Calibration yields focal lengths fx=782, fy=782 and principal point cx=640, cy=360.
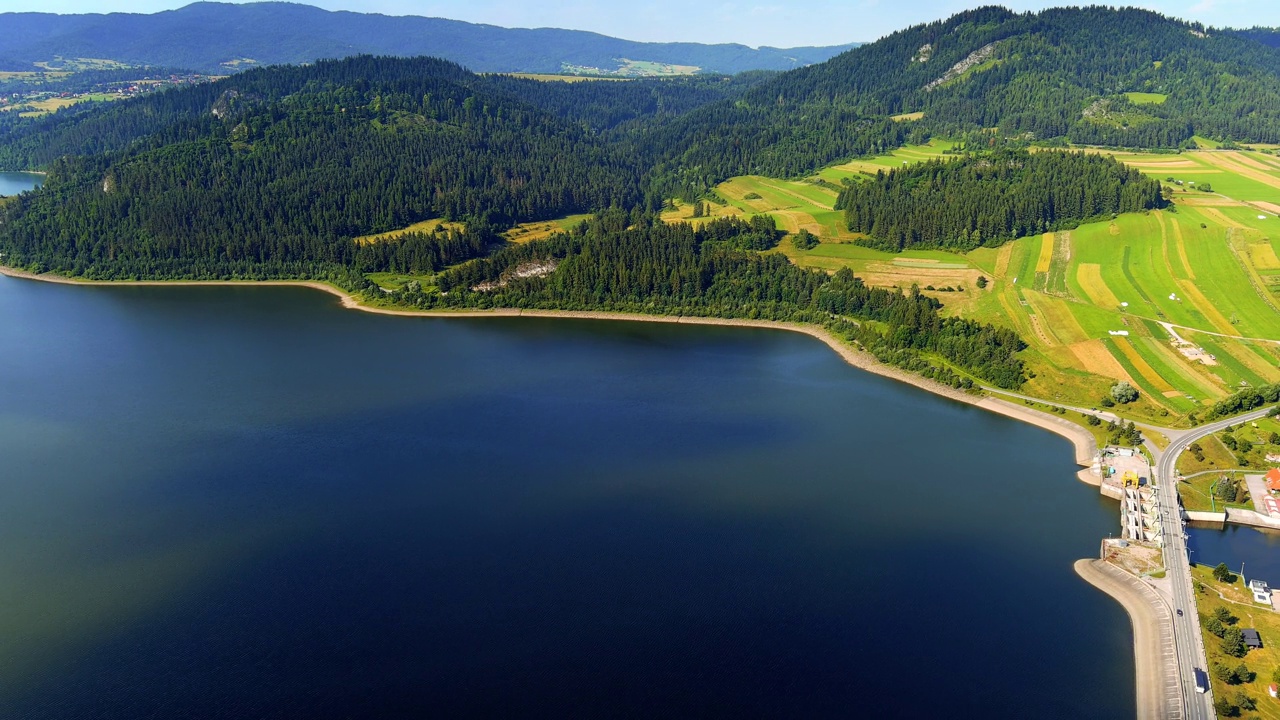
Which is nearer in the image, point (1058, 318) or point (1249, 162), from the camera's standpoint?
point (1058, 318)

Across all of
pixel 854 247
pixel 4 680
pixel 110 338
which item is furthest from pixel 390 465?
pixel 854 247

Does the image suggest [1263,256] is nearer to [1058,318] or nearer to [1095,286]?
[1095,286]

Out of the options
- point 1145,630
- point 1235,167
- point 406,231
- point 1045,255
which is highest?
point 1235,167

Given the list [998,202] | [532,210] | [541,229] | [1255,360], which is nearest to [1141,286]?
[1255,360]

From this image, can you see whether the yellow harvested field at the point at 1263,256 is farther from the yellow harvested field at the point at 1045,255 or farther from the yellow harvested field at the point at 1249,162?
the yellow harvested field at the point at 1249,162

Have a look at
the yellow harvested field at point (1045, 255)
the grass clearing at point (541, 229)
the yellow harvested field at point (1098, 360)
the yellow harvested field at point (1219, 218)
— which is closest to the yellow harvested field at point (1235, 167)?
A: the yellow harvested field at point (1219, 218)
